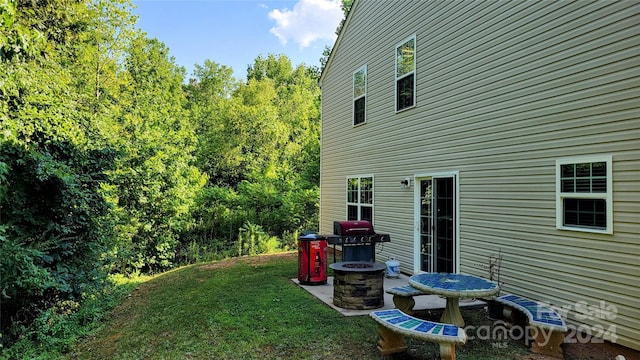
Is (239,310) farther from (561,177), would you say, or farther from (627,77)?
(627,77)

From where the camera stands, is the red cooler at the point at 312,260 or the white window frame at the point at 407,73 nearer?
the red cooler at the point at 312,260

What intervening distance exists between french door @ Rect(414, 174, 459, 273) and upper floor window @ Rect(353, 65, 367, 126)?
3.01 meters

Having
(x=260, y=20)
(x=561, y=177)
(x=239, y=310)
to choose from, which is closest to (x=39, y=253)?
(x=239, y=310)

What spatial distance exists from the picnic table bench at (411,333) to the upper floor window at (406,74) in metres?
4.74

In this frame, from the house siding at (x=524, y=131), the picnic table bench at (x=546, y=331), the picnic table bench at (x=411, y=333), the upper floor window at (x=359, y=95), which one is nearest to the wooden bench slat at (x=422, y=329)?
the picnic table bench at (x=411, y=333)

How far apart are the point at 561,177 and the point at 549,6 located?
2148mm

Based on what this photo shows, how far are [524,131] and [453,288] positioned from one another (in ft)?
7.67

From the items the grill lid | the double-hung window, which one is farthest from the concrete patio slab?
the double-hung window

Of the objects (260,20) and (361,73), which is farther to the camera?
(260,20)

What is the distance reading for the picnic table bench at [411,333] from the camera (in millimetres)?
3118

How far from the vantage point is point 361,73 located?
30.9ft

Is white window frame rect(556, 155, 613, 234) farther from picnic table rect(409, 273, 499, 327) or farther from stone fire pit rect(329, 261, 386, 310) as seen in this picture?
stone fire pit rect(329, 261, 386, 310)

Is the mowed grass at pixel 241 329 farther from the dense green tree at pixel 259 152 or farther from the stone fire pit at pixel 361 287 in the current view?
the dense green tree at pixel 259 152

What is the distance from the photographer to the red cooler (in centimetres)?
665
